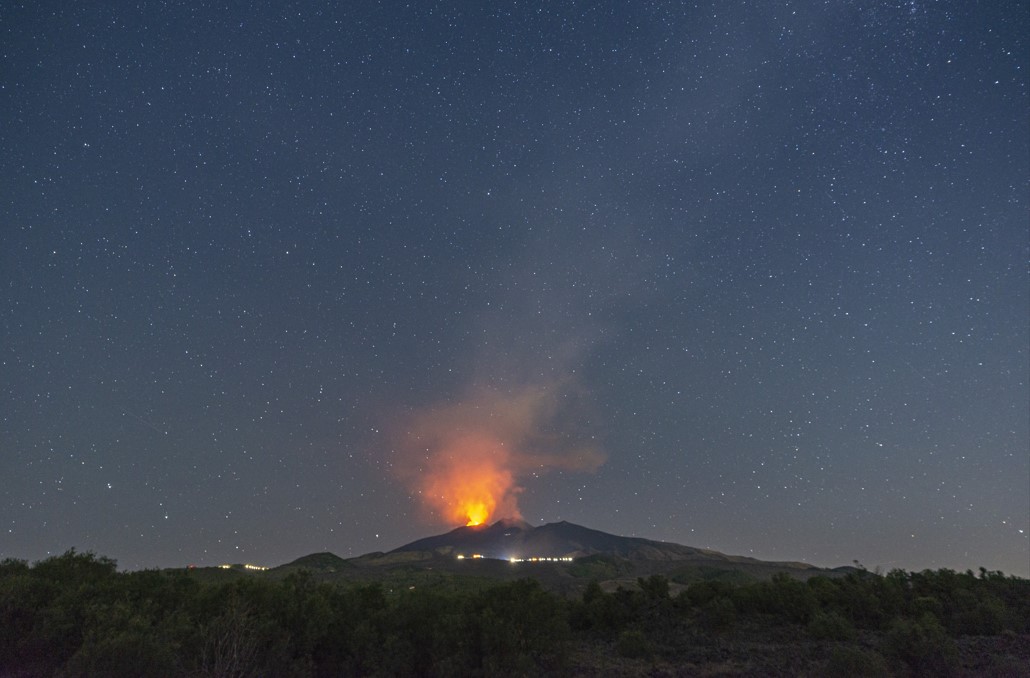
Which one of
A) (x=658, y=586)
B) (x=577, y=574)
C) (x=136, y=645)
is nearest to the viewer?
(x=136, y=645)

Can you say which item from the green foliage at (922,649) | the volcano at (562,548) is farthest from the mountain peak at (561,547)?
the green foliage at (922,649)

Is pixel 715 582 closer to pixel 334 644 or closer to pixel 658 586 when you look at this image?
pixel 658 586

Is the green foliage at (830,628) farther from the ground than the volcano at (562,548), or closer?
closer

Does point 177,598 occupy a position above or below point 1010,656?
above

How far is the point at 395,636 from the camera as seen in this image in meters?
19.0

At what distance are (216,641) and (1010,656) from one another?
28044mm

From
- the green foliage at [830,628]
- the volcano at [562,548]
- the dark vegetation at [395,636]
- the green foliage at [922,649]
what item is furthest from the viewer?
the volcano at [562,548]

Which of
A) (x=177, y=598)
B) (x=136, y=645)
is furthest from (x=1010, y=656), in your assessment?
(x=177, y=598)

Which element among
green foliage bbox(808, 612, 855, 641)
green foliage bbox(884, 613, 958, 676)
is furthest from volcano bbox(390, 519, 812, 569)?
green foliage bbox(884, 613, 958, 676)

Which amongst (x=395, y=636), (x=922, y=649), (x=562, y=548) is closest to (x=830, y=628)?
(x=922, y=649)

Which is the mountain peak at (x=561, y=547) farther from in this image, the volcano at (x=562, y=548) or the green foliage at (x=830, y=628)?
the green foliage at (x=830, y=628)

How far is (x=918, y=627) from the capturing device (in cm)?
2119

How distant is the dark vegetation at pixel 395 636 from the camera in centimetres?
1738

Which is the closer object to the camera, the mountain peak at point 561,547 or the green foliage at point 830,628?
the green foliage at point 830,628
